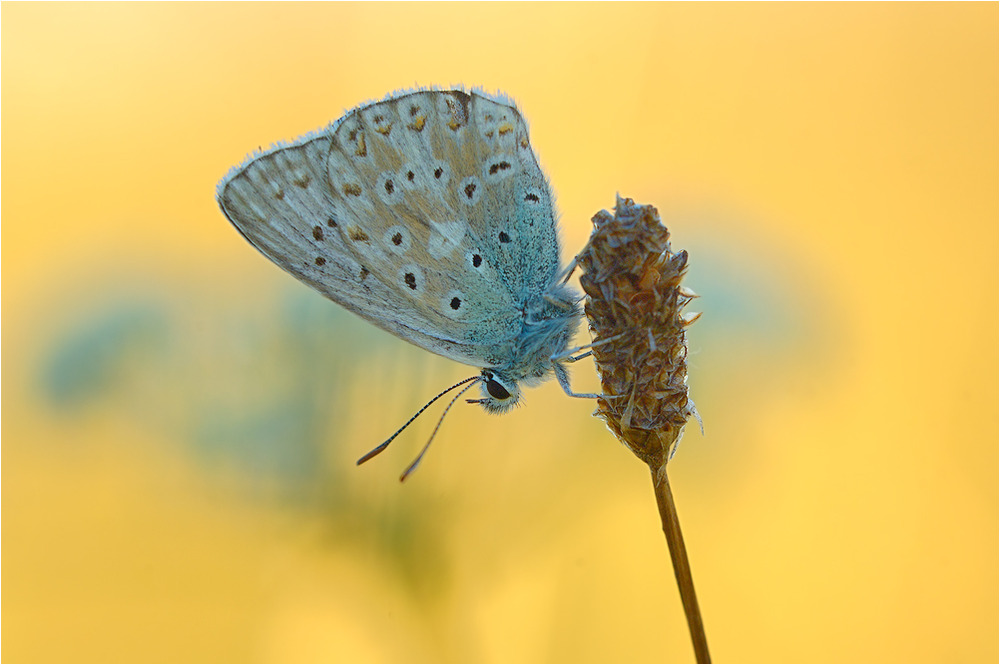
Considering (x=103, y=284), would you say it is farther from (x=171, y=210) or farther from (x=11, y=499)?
(x=11, y=499)

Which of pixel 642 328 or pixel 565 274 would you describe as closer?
pixel 642 328

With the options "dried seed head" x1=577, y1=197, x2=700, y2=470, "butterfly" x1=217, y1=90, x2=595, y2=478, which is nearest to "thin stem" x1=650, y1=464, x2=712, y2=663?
"dried seed head" x1=577, y1=197, x2=700, y2=470

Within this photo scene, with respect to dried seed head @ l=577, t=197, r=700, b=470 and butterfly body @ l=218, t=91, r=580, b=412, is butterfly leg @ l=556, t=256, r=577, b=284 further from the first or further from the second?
dried seed head @ l=577, t=197, r=700, b=470

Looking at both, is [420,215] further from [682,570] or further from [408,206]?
[682,570]

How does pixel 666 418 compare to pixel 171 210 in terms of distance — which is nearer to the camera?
pixel 666 418

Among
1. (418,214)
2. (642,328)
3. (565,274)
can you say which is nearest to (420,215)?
(418,214)

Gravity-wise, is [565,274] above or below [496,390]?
above

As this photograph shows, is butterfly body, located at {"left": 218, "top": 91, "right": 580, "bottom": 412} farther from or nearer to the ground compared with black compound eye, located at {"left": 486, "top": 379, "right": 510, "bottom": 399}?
farther from the ground

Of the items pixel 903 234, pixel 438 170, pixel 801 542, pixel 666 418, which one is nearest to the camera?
pixel 666 418

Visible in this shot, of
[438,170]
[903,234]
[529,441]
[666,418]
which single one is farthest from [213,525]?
[903,234]
